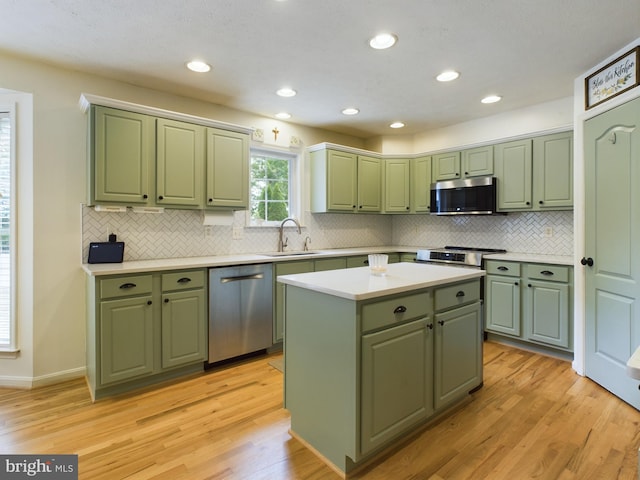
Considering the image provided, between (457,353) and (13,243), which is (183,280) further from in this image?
(457,353)

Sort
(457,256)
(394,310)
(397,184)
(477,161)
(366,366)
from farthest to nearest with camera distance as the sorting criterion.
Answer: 1. (397,184)
2. (477,161)
3. (457,256)
4. (394,310)
5. (366,366)

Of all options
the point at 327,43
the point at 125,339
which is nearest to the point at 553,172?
the point at 327,43

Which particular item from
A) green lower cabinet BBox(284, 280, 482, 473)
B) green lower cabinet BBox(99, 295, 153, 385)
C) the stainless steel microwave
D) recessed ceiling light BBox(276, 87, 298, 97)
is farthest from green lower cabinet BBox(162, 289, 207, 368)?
the stainless steel microwave

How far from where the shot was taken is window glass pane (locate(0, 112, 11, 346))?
2.78 meters

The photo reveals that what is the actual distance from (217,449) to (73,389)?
1.50 m

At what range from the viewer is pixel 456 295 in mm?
2324

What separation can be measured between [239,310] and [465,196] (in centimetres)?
283

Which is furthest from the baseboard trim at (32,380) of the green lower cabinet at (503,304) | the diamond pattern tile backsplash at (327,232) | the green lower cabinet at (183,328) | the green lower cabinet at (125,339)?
the green lower cabinet at (503,304)

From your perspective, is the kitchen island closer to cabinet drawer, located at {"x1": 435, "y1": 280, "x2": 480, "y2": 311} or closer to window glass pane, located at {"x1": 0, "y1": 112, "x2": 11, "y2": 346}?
cabinet drawer, located at {"x1": 435, "y1": 280, "x2": 480, "y2": 311}

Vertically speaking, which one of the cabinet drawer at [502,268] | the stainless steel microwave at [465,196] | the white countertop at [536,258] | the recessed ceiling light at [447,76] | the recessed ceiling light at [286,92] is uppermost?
the recessed ceiling light at [447,76]

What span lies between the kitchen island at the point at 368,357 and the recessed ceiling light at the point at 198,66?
6.22 ft

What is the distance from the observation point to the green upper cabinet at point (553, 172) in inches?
135

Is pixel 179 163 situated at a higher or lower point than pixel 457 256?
higher

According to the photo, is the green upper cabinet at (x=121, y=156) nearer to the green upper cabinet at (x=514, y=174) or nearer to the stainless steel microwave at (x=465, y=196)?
the stainless steel microwave at (x=465, y=196)
